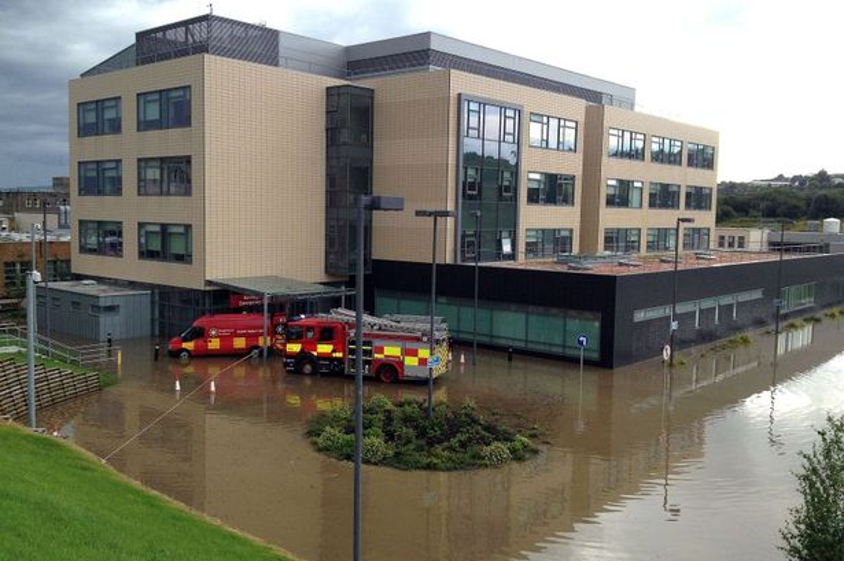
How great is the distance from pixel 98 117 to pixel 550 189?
85.0ft

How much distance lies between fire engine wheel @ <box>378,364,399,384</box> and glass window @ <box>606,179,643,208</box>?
86.9 ft

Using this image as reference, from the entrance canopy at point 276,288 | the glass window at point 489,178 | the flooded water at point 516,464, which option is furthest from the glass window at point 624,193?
the entrance canopy at point 276,288

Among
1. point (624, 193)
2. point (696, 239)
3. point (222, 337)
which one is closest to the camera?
point (222, 337)

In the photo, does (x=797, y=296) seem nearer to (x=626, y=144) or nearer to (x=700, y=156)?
(x=700, y=156)

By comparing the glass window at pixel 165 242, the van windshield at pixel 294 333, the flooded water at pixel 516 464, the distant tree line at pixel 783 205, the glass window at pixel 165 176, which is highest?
the distant tree line at pixel 783 205

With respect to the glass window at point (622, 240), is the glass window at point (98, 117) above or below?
above

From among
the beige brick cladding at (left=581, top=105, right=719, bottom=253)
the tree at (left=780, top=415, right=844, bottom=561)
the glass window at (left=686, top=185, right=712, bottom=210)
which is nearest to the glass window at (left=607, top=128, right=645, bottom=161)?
the beige brick cladding at (left=581, top=105, right=719, bottom=253)

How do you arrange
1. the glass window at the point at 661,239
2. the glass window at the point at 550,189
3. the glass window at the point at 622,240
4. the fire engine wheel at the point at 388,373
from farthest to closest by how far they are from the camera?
the glass window at the point at 661,239
the glass window at the point at 622,240
the glass window at the point at 550,189
the fire engine wheel at the point at 388,373

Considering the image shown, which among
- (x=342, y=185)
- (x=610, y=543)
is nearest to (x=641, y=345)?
(x=342, y=185)

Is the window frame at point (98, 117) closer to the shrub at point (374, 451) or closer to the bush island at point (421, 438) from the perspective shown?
the bush island at point (421, 438)

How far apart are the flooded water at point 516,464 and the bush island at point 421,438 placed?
0.52 meters

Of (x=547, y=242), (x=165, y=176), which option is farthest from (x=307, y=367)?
(x=547, y=242)

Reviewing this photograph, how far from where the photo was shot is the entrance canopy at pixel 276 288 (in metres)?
34.5

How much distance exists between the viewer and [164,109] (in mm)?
38562
